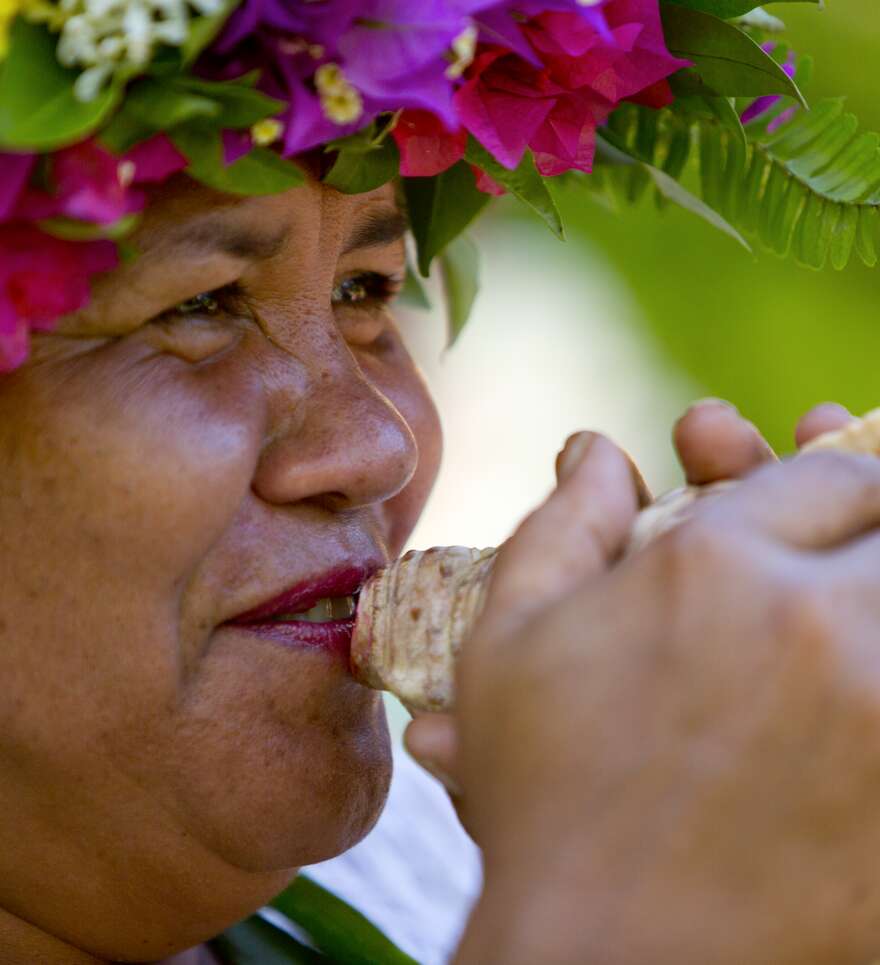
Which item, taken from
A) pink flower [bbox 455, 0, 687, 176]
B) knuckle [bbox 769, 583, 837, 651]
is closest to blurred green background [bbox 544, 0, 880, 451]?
pink flower [bbox 455, 0, 687, 176]

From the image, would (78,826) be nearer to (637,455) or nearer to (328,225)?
(328,225)

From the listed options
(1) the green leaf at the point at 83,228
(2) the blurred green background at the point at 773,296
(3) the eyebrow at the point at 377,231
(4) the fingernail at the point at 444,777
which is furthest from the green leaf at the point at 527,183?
(2) the blurred green background at the point at 773,296

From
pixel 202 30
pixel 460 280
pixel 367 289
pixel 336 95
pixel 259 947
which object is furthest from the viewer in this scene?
pixel 460 280

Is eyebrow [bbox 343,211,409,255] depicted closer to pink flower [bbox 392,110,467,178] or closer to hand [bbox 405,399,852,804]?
pink flower [bbox 392,110,467,178]

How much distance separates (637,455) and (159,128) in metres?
5.00

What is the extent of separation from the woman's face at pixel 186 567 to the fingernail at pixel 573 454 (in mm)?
247

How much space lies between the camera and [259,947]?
1838 millimetres

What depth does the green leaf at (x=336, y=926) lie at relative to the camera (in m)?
1.82

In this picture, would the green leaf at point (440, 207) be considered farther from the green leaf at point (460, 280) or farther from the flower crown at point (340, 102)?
the green leaf at point (460, 280)

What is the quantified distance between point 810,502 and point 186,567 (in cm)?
56

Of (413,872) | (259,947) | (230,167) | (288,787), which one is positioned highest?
(230,167)

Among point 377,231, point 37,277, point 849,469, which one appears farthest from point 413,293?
point 849,469

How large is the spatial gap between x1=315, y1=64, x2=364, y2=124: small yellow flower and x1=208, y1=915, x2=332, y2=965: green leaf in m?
1.09

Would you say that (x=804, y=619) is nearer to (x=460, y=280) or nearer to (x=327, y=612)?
(x=327, y=612)
